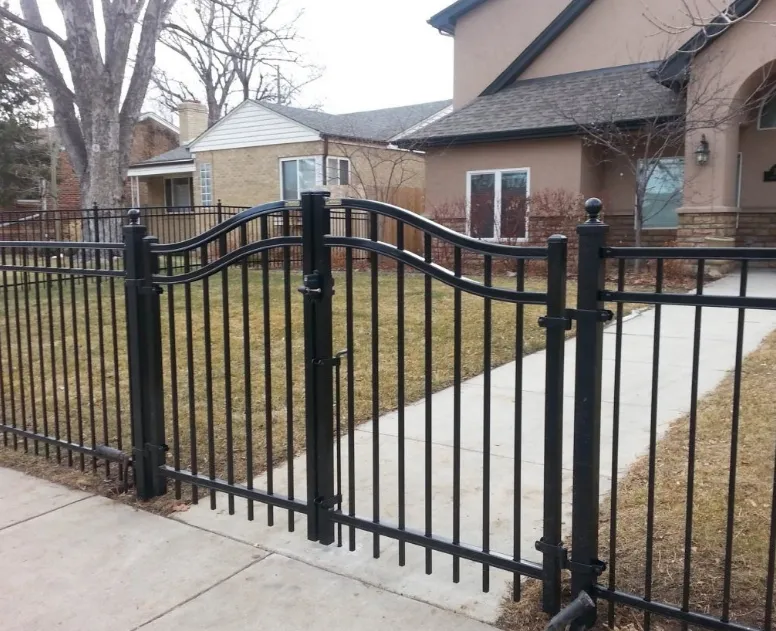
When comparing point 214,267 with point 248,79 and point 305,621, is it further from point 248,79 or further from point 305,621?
point 248,79

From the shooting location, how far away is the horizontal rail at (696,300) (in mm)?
2256

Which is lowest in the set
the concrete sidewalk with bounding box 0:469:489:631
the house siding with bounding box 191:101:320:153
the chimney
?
the concrete sidewalk with bounding box 0:469:489:631

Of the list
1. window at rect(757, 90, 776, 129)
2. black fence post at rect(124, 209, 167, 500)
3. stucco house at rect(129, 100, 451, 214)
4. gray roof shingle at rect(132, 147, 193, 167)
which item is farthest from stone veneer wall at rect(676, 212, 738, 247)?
gray roof shingle at rect(132, 147, 193, 167)

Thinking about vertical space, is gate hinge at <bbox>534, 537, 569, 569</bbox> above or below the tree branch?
below

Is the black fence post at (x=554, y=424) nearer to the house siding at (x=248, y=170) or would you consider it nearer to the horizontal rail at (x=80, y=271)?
the horizontal rail at (x=80, y=271)

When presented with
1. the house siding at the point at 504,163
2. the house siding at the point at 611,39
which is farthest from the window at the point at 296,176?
the house siding at the point at 611,39

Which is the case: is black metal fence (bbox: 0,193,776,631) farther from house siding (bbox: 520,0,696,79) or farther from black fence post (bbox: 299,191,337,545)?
house siding (bbox: 520,0,696,79)

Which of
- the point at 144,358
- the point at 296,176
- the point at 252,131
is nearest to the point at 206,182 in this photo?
the point at 252,131

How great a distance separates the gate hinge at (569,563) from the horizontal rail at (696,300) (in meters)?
0.96

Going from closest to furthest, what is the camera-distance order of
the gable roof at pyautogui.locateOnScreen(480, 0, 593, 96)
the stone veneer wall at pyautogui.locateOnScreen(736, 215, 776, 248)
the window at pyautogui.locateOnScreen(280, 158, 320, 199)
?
the stone veneer wall at pyautogui.locateOnScreen(736, 215, 776, 248), the gable roof at pyautogui.locateOnScreen(480, 0, 593, 96), the window at pyautogui.locateOnScreen(280, 158, 320, 199)

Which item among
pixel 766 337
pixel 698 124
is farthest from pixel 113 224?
pixel 766 337

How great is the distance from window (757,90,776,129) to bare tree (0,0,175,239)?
13.2 m

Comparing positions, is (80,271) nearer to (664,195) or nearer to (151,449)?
(151,449)

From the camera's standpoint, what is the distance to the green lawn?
4.25 metres
